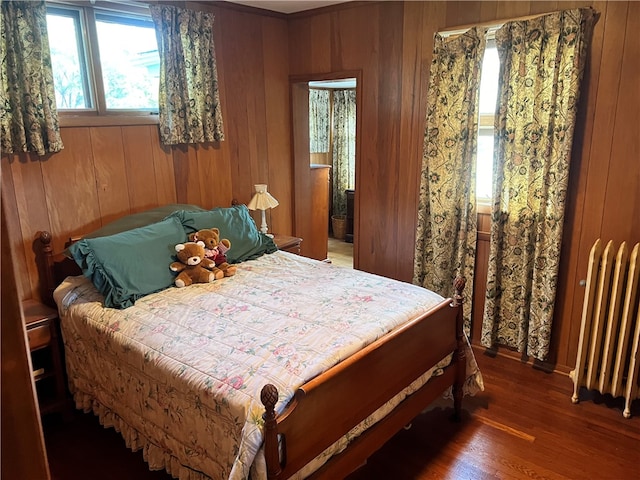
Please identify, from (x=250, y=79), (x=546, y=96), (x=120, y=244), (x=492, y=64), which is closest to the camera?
(x=120, y=244)

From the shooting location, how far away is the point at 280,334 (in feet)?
6.99

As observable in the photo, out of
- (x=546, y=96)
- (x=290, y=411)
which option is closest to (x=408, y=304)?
(x=290, y=411)

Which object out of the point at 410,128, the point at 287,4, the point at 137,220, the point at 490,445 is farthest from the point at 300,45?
the point at 490,445

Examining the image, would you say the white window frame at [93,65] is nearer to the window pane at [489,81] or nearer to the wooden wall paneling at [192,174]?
the wooden wall paneling at [192,174]

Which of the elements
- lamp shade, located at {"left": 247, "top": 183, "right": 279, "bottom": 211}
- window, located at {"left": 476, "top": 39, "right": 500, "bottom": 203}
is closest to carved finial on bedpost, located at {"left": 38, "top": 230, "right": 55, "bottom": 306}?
lamp shade, located at {"left": 247, "top": 183, "right": 279, "bottom": 211}

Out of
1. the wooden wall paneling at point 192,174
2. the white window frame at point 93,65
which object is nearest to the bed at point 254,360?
the wooden wall paneling at point 192,174

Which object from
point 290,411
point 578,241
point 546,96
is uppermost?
point 546,96

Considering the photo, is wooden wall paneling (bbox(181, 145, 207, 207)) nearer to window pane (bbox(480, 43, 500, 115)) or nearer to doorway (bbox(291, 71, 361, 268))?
doorway (bbox(291, 71, 361, 268))

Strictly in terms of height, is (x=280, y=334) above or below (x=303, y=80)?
below

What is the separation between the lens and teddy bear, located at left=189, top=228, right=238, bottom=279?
2.91 m

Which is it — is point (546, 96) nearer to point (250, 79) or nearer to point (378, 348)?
point (378, 348)

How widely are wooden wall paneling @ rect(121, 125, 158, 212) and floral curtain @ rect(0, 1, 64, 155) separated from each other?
0.54m

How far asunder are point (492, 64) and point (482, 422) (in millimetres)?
2250

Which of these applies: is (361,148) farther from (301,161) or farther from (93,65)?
(93,65)
